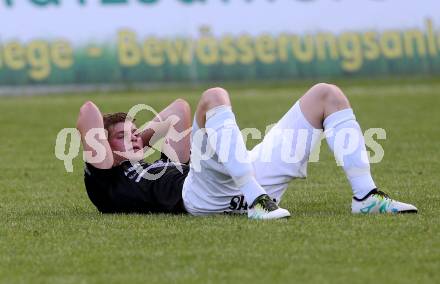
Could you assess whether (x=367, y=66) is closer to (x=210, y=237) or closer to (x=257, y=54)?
(x=257, y=54)

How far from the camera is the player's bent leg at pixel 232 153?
253 inches

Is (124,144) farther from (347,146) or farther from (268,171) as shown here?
(347,146)

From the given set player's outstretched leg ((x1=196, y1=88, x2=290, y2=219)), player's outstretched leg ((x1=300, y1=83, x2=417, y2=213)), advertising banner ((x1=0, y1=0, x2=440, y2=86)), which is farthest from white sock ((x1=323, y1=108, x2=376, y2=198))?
advertising banner ((x1=0, y1=0, x2=440, y2=86))

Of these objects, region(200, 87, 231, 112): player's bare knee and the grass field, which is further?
region(200, 87, 231, 112): player's bare knee

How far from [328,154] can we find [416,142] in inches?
58.9

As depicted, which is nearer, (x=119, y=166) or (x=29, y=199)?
(x=119, y=166)

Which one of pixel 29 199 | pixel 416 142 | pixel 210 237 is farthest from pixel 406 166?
pixel 210 237

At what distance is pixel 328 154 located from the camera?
1162cm

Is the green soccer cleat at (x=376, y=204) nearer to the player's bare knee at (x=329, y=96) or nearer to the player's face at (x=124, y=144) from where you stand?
the player's bare knee at (x=329, y=96)

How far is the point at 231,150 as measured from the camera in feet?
21.1

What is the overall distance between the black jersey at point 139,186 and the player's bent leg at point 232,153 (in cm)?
54

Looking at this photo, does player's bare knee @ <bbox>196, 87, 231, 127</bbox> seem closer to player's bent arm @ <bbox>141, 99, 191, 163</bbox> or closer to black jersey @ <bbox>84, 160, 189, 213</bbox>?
black jersey @ <bbox>84, 160, 189, 213</bbox>

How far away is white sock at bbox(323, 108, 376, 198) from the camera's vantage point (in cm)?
658

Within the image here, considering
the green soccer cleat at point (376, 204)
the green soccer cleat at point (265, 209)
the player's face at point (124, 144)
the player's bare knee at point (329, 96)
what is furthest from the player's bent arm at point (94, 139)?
the green soccer cleat at point (376, 204)
